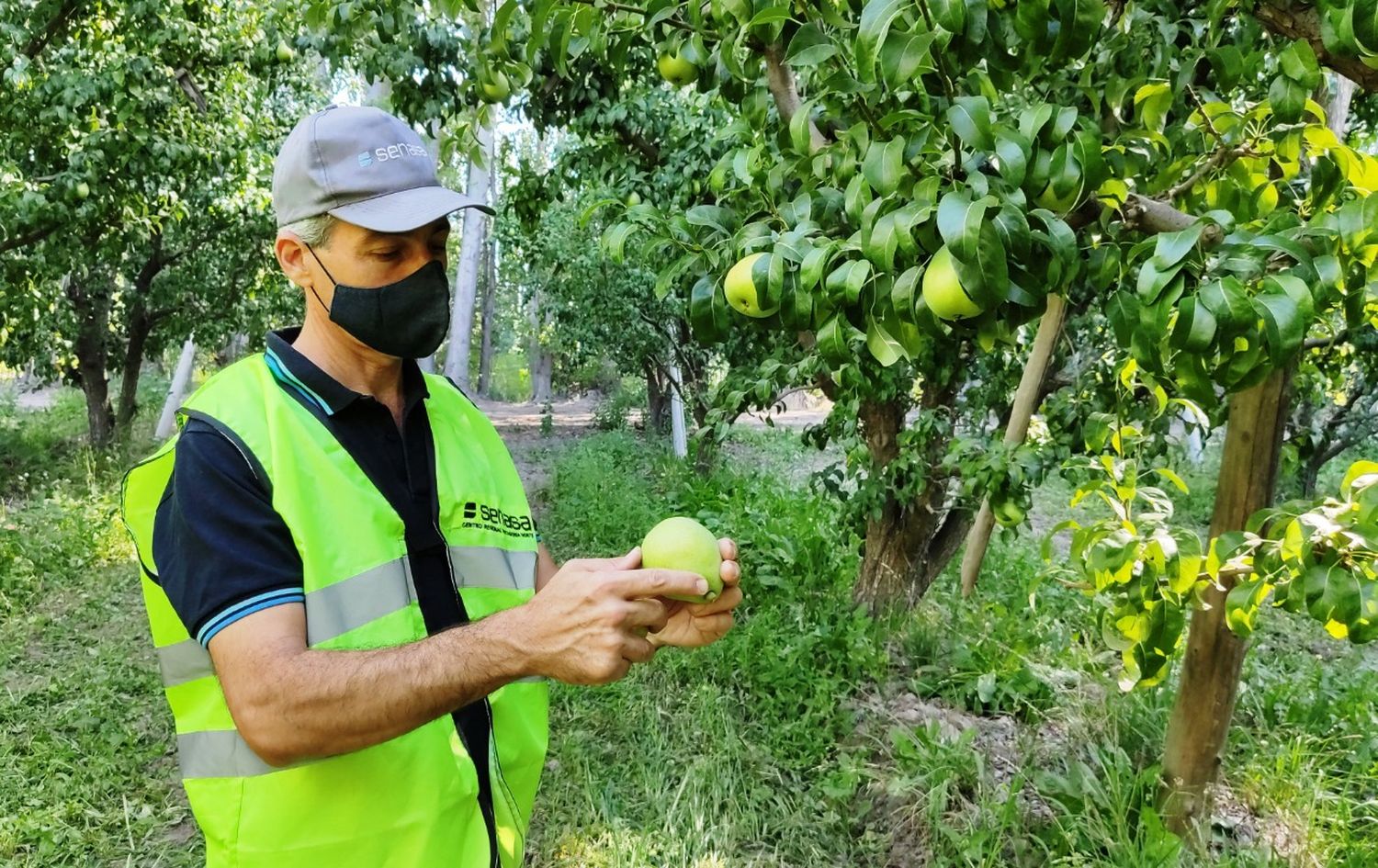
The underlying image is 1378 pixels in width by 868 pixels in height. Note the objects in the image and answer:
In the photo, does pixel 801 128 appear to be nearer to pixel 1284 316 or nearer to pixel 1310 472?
pixel 1284 316

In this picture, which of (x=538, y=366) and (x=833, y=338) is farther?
(x=538, y=366)

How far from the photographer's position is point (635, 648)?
128cm

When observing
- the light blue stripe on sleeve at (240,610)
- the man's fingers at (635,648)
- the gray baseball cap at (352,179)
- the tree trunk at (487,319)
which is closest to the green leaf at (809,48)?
the gray baseball cap at (352,179)

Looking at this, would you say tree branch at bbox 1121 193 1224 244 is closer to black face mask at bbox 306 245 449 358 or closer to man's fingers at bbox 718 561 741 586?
man's fingers at bbox 718 561 741 586

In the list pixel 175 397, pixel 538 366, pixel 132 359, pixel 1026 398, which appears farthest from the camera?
pixel 538 366

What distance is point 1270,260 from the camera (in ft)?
4.28

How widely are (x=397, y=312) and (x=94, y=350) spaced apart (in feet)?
38.0

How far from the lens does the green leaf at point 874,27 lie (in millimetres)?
1104

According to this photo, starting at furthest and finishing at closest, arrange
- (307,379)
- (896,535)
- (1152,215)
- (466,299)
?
(466,299) → (896,535) → (307,379) → (1152,215)

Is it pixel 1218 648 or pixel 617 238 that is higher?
pixel 617 238

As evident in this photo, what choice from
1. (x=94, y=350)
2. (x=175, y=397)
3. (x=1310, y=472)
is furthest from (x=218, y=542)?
(x=175, y=397)

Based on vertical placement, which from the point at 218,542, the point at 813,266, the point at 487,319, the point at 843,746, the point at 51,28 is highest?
Result: the point at 51,28

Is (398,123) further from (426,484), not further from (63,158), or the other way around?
(63,158)

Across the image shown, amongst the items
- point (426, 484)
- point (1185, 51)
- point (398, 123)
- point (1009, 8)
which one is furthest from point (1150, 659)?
point (398, 123)
